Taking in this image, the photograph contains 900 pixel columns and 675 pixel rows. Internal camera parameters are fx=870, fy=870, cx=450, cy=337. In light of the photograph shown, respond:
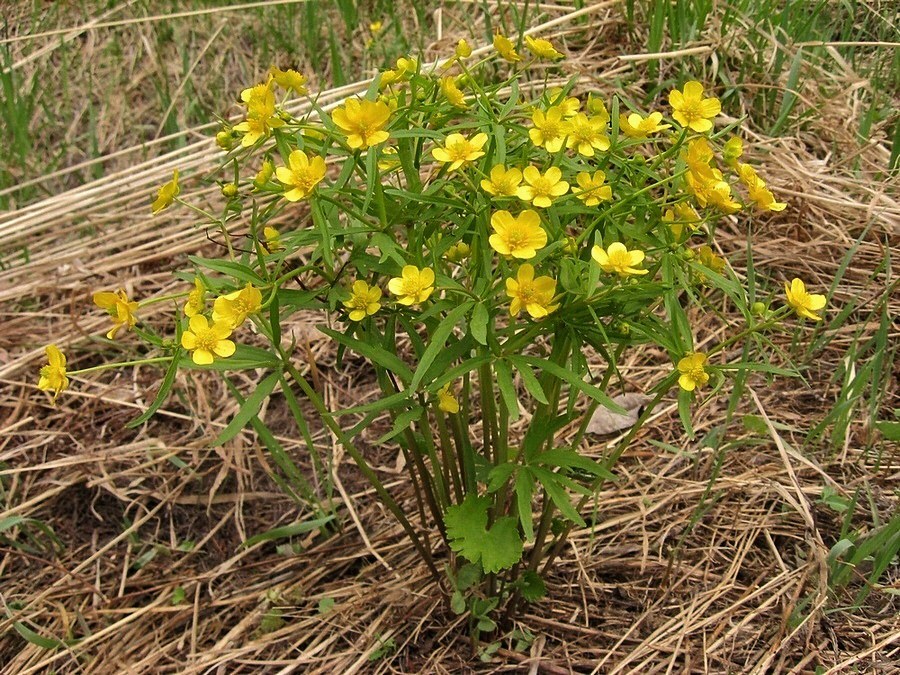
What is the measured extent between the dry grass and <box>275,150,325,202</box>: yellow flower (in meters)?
0.88

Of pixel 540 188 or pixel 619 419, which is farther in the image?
pixel 619 419

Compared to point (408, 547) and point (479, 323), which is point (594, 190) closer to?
point (479, 323)

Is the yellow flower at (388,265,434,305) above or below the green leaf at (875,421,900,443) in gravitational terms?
above

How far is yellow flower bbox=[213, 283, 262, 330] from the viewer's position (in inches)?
43.1

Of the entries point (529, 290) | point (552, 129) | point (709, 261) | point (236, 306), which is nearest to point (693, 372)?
point (709, 261)

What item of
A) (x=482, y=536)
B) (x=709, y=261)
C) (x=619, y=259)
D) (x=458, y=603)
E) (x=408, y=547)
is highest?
(x=619, y=259)

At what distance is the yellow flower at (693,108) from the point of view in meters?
1.12

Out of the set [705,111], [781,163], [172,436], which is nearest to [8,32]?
[172,436]

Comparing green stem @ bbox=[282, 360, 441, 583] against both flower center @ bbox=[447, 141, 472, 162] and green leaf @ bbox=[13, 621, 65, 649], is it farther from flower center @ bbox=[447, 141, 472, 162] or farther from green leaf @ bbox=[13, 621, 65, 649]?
green leaf @ bbox=[13, 621, 65, 649]

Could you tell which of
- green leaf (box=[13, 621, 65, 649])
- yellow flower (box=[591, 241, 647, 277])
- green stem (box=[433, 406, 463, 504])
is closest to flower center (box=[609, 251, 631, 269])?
yellow flower (box=[591, 241, 647, 277])

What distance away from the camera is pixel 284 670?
1612mm

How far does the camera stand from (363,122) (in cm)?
108

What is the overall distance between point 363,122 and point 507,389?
39 centimetres

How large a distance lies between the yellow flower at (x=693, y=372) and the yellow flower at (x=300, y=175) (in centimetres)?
54
